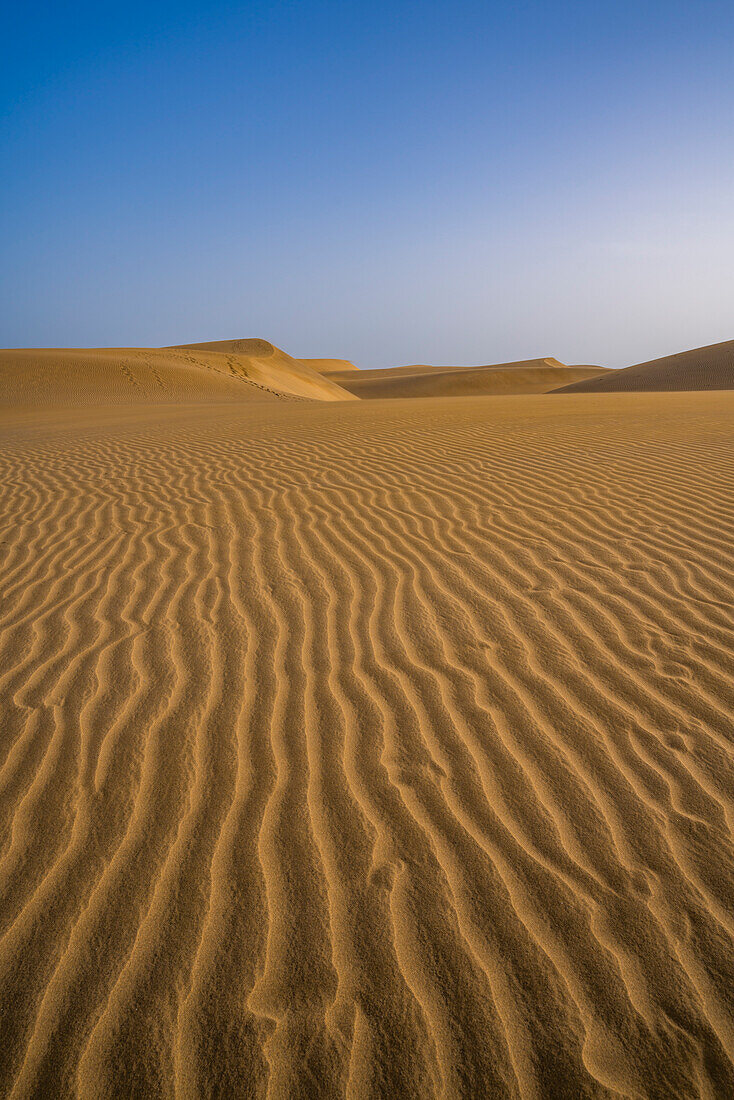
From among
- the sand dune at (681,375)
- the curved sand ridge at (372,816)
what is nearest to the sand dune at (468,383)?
the sand dune at (681,375)

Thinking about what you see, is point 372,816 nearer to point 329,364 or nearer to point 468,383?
point 468,383

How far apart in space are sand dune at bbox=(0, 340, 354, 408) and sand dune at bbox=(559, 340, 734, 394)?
17.7 meters

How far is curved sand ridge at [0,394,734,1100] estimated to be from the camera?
5.43 feet

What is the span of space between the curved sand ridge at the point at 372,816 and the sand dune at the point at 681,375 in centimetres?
3075

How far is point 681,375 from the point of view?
35.7 metres

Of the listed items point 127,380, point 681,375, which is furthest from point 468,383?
point 127,380

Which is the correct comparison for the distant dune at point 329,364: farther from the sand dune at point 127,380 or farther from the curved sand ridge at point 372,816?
the curved sand ridge at point 372,816

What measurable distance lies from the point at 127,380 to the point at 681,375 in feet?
94.6

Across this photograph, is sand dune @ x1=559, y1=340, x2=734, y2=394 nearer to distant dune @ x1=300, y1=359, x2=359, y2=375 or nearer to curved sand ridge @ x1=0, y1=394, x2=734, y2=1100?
curved sand ridge @ x1=0, y1=394, x2=734, y2=1100

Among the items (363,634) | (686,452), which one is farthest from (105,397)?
(363,634)

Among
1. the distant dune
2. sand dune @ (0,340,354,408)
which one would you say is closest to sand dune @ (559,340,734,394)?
sand dune @ (0,340,354,408)

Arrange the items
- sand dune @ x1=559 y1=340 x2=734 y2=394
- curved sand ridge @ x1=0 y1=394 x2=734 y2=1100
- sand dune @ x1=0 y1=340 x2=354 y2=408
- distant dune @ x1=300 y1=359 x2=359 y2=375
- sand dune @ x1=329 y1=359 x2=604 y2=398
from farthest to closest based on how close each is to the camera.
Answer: distant dune @ x1=300 y1=359 x2=359 y2=375
sand dune @ x1=329 y1=359 x2=604 y2=398
sand dune @ x1=559 y1=340 x2=734 y2=394
sand dune @ x1=0 y1=340 x2=354 y2=408
curved sand ridge @ x1=0 y1=394 x2=734 y2=1100

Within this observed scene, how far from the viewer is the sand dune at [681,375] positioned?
3375 cm

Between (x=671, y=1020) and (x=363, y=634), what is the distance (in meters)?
Result: 2.33
